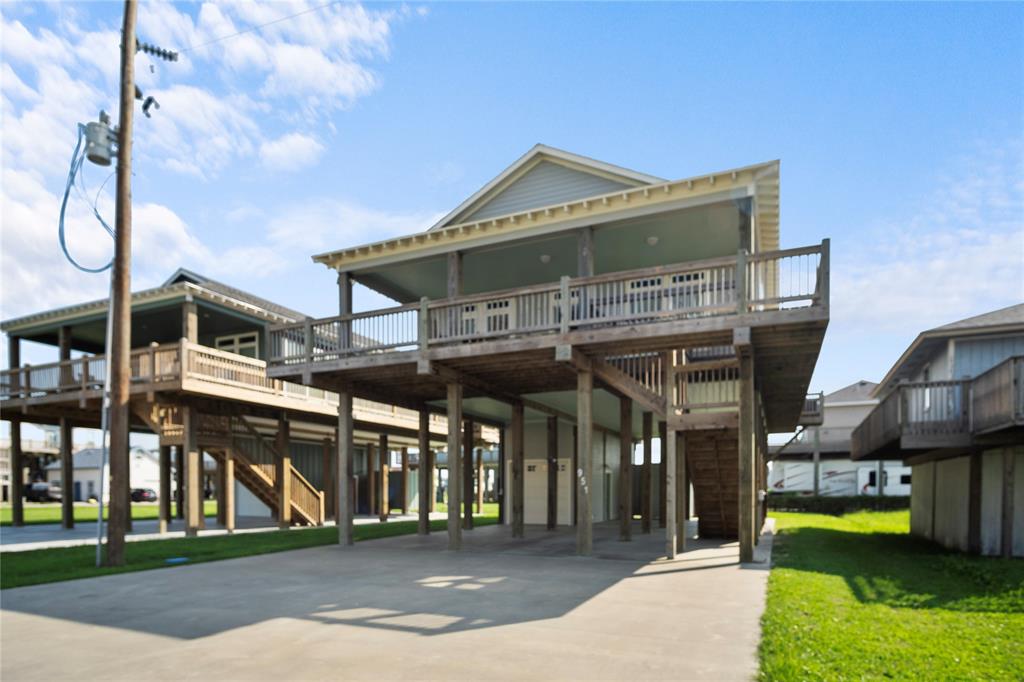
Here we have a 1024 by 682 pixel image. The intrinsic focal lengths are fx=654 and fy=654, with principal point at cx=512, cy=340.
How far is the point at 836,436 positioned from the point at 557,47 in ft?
117

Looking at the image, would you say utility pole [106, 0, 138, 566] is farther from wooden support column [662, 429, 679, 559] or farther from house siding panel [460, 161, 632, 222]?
wooden support column [662, 429, 679, 559]

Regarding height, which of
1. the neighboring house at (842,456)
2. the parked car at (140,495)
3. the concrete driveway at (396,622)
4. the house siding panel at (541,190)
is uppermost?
the house siding panel at (541,190)

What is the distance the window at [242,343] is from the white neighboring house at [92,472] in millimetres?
32030

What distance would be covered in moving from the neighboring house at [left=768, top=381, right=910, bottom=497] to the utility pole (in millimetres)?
34261

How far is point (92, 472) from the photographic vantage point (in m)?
53.7

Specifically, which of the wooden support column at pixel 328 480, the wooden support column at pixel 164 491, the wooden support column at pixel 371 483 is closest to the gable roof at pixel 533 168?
the wooden support column at pixel 164 491

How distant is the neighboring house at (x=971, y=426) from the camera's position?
552 inches

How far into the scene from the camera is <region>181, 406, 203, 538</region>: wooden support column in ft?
61.2

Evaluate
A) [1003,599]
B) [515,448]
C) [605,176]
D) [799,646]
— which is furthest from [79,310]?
[1003,599]

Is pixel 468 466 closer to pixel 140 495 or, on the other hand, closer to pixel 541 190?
pixel 541 190

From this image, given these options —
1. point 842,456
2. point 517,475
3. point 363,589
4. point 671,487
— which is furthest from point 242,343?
point 842,456

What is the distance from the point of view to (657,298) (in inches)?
482

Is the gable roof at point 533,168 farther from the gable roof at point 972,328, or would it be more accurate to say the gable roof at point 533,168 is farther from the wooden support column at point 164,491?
the wooden support column at point 164,491

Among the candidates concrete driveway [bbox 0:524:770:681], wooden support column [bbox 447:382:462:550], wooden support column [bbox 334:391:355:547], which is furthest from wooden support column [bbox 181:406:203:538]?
wooden support column [bbox 447:382:462:550]
